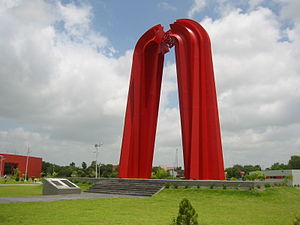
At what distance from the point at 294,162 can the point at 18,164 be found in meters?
60.4

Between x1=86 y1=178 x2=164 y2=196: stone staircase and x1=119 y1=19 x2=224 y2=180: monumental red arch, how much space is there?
1838 millimetres

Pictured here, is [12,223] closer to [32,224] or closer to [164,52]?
[32,224]

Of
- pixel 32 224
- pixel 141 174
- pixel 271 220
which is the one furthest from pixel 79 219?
pixel 141 174

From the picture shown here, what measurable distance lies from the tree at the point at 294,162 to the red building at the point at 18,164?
57006mm

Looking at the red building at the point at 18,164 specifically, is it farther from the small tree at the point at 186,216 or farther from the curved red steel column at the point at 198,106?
the small tree at the point at 186,216

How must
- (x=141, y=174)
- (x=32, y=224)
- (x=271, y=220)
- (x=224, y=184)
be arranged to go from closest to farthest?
(x=32, y=224) < (x=271, y=220) < (x=224, y=184) < (x=141, y=174)

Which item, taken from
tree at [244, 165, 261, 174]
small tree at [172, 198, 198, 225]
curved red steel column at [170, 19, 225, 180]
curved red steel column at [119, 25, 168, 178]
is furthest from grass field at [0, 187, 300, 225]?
tree at [244, 165, 261, 174]

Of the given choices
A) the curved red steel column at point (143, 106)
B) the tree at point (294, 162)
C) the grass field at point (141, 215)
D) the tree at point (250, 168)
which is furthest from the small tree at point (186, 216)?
the tree at point (294, 162)

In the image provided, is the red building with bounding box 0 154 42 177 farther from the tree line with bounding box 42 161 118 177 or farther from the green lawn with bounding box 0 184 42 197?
the green lawn with bounding box 0 184 42 197

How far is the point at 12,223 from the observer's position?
5.80 m

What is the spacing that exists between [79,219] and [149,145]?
12073 mm

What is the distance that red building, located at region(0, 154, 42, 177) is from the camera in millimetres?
53319

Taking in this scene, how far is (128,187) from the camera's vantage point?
14.5 metres

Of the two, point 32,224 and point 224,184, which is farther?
point 224,184
